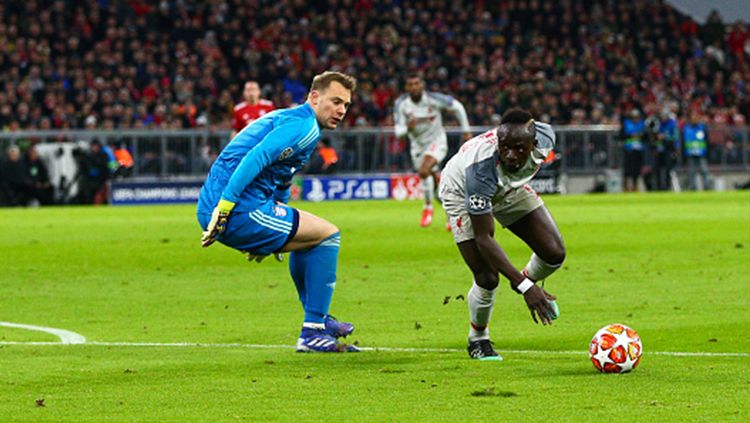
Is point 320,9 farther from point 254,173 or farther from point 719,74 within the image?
point 254,173

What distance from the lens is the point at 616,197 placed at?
3731 centimetres

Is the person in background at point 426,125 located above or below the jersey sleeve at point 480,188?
below

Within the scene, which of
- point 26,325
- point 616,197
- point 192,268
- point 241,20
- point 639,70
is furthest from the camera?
point 639,70

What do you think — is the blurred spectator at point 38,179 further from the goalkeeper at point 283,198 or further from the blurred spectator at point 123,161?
the goalkeeper at point 283,198

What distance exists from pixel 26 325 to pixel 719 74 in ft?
129

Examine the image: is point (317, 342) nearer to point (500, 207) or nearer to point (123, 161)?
point (500, 207)

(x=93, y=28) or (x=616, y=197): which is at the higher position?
(x=93, y=28)

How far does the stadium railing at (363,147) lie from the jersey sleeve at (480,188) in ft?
89.8

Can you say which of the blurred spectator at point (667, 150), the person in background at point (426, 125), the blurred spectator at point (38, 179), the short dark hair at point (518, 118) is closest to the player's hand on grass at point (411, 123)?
the person in background at point (426, 125)

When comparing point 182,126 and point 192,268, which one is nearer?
point 192,268

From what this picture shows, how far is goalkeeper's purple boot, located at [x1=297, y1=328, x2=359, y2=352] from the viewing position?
1020cm

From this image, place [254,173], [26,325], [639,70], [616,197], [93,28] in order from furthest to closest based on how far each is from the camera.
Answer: [639,70]
[93,28]
[616,197]
[26,325]
[254,173]

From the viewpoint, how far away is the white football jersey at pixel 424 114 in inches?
972

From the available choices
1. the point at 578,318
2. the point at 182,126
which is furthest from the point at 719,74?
the point at 578,318
